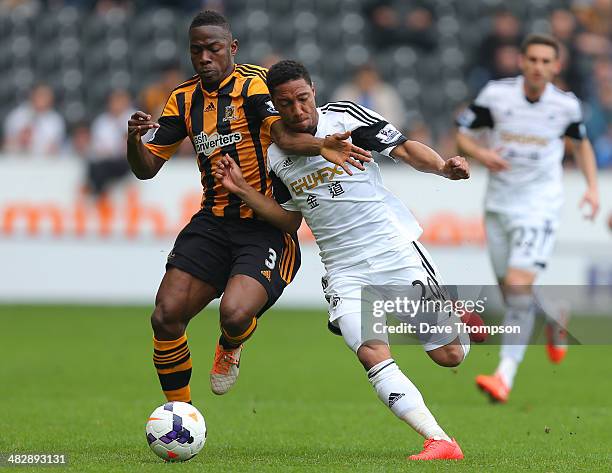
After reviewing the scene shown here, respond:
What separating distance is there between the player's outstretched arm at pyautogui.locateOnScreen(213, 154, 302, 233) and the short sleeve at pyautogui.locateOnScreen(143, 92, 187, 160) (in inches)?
19.2

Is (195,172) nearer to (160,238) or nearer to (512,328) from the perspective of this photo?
(160,238)

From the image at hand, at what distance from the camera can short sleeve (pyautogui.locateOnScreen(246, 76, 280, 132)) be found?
756 cm

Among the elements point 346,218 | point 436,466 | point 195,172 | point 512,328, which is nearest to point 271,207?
point 346,218

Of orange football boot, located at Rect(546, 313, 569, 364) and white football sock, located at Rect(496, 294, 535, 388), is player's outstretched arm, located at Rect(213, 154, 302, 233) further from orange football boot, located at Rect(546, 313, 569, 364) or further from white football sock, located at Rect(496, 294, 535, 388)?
A: orange football boot, located at Rect(546, 313, 569, 364)

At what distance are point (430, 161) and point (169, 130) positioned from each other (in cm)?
190

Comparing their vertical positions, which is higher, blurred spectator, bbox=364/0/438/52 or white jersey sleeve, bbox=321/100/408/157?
white jersey sleeve, bbox=321/100/408/157

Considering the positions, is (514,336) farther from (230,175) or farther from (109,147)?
(109,147)

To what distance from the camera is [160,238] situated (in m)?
17.4

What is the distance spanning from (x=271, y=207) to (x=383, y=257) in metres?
0.78

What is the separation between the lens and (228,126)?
774cm

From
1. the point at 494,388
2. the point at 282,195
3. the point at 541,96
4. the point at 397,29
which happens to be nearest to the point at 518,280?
the point at 494,388

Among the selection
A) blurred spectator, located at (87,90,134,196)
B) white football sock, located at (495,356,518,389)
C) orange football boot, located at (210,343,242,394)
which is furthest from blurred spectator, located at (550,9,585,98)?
orange football boot, located at (210,343,242,394)

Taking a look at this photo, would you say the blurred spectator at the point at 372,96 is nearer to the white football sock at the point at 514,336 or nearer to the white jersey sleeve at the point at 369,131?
the white football sock at the point at 514,336

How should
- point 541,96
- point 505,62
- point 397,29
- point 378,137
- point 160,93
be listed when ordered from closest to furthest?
point 378,137
point 541,96
point 160,93
point 505,62
point 397,29
